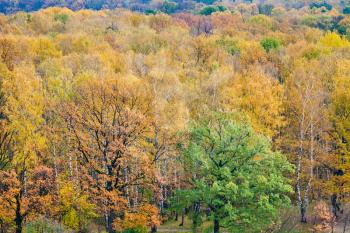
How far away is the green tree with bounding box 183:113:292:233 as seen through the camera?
36750mm

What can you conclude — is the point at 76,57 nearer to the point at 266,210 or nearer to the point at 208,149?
the point at 208,149

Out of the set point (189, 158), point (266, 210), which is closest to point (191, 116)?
point (189, 158)

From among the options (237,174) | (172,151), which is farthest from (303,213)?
(172,151)

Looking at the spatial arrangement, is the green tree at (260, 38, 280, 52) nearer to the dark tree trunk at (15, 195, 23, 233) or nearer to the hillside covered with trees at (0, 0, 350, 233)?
the hillside covered with trees at (0, 0, 350, 233)

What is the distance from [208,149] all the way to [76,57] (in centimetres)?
3427

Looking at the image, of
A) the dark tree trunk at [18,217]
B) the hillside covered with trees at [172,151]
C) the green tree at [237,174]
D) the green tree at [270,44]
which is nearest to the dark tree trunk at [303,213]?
the hillside covered with trees at [172,151]

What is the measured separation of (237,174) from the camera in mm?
37250

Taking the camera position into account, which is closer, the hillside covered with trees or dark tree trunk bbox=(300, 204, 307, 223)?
the hillside covered with trees

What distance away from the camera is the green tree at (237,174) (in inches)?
1447

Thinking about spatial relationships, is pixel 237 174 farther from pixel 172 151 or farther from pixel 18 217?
pixel 18 217

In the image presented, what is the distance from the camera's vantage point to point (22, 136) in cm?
4153

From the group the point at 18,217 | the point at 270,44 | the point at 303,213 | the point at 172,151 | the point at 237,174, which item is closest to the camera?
the point at 237,174

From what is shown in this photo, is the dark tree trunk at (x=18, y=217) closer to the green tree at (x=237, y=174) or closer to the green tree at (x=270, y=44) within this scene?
the green tree at (x=237, y=174)

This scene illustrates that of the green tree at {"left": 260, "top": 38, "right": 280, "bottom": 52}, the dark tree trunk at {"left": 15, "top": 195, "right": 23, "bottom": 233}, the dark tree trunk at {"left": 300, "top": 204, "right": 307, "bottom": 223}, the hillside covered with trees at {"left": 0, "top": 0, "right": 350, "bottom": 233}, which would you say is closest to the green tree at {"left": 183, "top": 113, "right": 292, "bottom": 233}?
the hillside covered with trees at {"left": 0, "top": 0, "right": 350, "bottom": 233}
